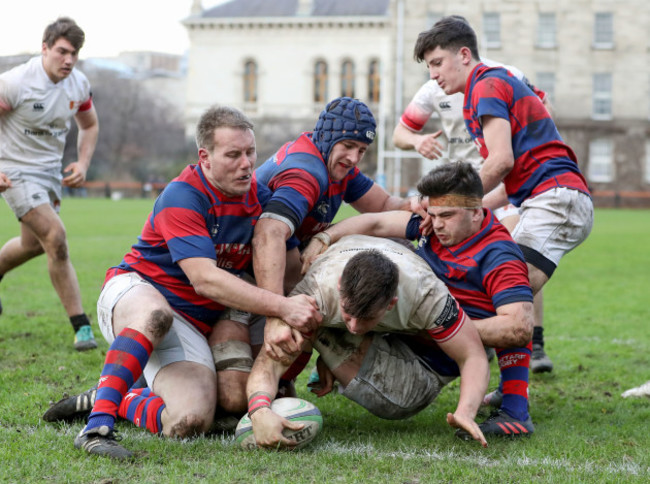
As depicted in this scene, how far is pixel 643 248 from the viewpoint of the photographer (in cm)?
1889

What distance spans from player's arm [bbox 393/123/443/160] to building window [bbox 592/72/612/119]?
149ft

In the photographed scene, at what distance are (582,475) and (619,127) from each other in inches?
1918

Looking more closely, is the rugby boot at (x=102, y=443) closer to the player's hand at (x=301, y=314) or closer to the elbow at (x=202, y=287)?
the elbow at (x=202, y=287)

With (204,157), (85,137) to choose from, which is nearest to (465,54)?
(204,157)

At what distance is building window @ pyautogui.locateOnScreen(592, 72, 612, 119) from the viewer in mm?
49406

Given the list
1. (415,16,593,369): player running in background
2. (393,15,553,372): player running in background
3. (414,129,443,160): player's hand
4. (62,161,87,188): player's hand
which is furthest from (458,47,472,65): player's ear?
(62,161,87,188): player's hand

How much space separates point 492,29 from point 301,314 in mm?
47510

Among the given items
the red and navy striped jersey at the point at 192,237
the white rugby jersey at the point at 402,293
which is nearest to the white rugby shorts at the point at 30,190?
the red and navy striped jersey at the point at 192,237

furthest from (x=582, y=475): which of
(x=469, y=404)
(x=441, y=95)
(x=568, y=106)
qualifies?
(x=568, y=106)

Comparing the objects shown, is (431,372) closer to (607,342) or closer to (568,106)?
(607,342)

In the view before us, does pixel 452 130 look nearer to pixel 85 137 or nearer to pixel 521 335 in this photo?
pixel 521 335

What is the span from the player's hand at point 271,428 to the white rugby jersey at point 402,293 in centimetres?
61

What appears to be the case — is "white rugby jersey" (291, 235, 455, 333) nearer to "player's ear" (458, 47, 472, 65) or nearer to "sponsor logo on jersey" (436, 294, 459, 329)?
"sponsor logo on jersey" (436, 294, 459, 329)

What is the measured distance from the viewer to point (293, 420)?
4.50 metres
